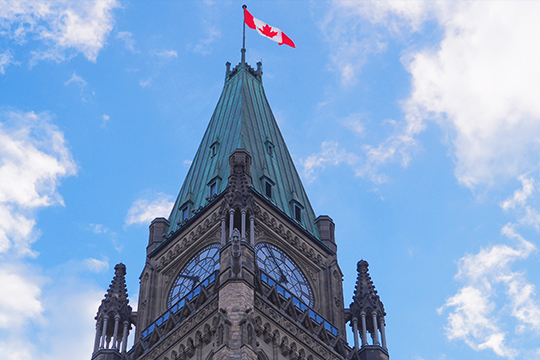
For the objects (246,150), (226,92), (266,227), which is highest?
(226,92)

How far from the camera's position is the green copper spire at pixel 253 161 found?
208 feet

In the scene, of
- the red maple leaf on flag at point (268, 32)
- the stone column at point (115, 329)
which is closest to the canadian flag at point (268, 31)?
the red maple leaf on flag at point (268, 32)

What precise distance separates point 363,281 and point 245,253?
962cm

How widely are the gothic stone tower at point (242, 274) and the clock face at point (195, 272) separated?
79 millimetres

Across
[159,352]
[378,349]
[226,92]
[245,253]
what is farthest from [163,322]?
[226,92]

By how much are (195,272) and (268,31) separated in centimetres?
2315

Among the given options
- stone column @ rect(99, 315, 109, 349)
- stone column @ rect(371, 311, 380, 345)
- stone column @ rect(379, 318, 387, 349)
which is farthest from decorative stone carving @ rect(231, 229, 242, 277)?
stone column @ rect(379, 318, 387, 349)

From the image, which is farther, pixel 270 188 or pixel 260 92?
pixel 260 92

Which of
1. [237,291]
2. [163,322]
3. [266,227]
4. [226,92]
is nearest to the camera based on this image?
[237,291]

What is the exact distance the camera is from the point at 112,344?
56.8 metres

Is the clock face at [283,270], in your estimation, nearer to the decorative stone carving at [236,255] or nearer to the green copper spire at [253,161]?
the green copper spire at [253,161]

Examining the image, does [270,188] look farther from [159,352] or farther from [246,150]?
[159,352]

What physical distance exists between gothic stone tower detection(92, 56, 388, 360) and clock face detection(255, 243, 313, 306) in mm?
78

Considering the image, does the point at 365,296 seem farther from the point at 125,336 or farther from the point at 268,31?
the point at 268,31
